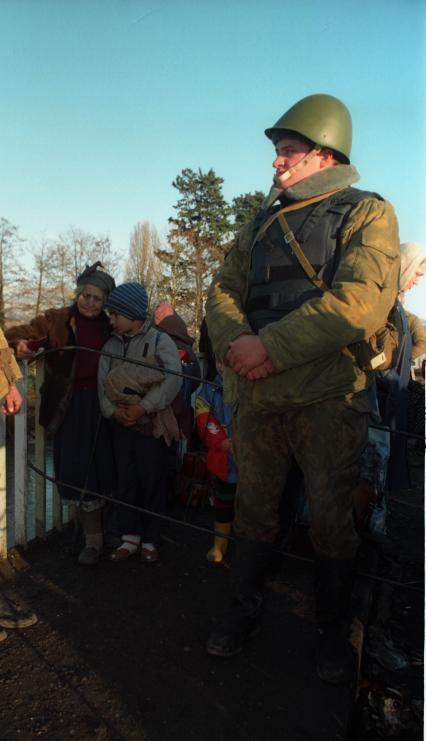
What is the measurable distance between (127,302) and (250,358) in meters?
1.45

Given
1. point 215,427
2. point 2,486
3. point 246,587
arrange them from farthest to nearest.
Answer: point 215,427
point 2,486
point 246,587

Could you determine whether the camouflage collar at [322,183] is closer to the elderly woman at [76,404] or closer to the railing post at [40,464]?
the elderly woman at [76,404]

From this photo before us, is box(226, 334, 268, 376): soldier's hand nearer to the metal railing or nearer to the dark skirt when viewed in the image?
the dark skirt

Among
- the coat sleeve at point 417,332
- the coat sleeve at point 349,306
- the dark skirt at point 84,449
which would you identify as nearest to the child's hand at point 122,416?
the dark skirt at point 84,449

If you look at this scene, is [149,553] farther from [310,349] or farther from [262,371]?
[310,349]

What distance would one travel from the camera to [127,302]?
3709 millimetres

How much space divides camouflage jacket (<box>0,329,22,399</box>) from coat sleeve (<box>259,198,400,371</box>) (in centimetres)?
145

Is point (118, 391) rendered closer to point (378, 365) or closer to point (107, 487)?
point (107, 487)

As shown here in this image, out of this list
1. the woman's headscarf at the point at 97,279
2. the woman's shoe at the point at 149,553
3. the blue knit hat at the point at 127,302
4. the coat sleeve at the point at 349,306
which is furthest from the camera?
the woman's headscarf at the point at 97,279

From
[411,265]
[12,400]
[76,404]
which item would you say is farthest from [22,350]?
[411,265]

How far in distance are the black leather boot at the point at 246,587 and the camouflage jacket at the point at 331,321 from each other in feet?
2.22

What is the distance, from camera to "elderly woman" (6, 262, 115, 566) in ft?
12.3

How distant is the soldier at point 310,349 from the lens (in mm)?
2381

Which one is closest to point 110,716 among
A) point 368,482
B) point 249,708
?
point 249,708
